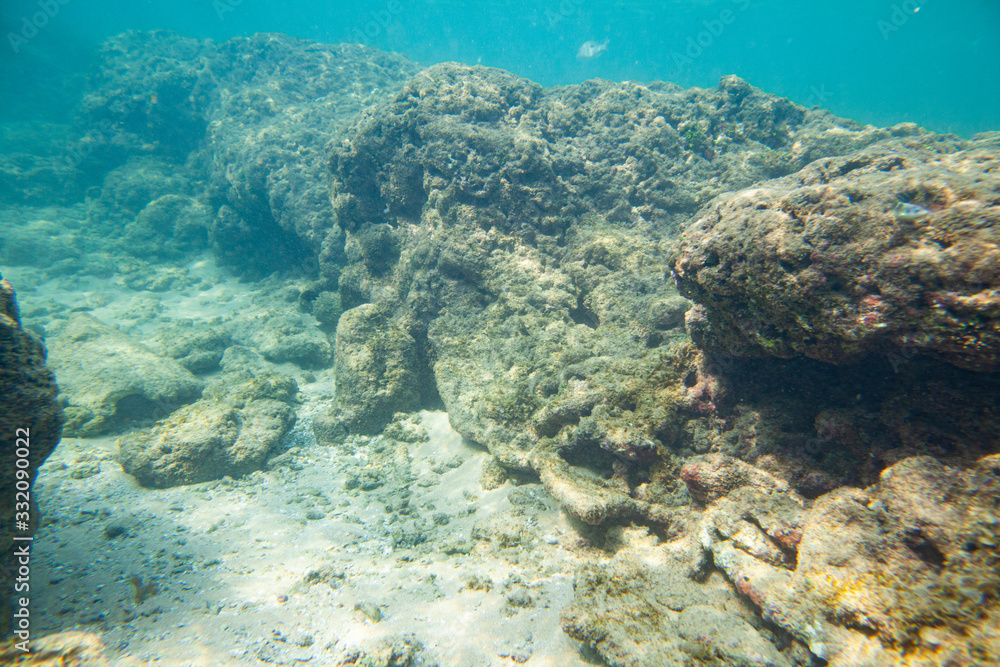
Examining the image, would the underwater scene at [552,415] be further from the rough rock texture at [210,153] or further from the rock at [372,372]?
the rough rock texture at [210,153]

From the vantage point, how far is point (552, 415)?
5.07 m

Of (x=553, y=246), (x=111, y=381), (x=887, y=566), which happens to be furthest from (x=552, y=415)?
(x=111, y=381)

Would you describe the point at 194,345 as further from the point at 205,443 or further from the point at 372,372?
the point at 372,372

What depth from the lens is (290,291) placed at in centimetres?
1329

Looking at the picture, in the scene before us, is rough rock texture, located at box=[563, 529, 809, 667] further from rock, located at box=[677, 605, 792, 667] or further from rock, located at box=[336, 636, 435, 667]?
rock, located at box=[336, 636, 435, 667]

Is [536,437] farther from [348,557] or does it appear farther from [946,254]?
[946,254]

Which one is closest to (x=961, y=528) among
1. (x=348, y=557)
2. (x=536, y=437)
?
(x=536, y=437)

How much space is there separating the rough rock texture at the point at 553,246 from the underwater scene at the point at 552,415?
0.06 metres

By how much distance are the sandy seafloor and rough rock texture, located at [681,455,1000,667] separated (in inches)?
61.0

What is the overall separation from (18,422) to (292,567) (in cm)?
271

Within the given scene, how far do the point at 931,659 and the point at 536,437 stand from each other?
372 cm

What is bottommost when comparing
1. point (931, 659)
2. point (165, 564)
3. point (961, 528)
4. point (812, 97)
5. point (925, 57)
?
point (165, 564)

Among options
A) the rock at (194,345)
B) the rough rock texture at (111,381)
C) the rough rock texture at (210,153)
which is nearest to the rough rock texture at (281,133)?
the rough rock texture at (210,153)

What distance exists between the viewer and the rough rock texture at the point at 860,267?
8.21 feet
